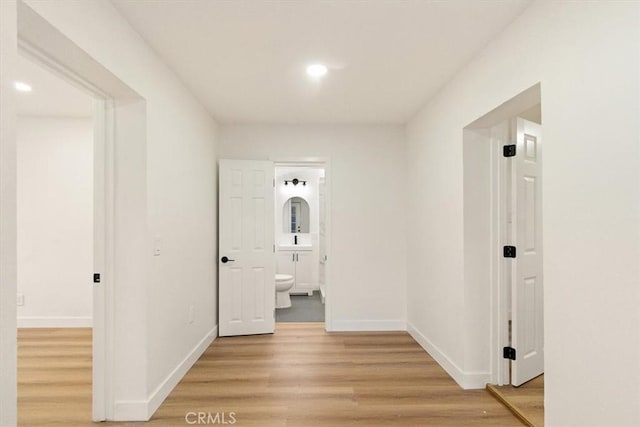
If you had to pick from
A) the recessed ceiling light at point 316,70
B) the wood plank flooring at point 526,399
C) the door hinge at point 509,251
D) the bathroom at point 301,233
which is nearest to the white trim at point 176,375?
the bathroom at point 301,233

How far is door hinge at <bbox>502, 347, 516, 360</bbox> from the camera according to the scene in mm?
2646

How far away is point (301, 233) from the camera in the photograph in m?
6.86

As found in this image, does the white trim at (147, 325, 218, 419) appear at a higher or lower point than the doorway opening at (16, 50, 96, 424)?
→ lower

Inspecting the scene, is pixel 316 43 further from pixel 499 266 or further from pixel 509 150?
pixel 499 266

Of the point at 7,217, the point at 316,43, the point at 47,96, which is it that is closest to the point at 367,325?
the point at 316,43

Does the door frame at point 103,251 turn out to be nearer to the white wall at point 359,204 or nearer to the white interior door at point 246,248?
the white interior door at point 246,248

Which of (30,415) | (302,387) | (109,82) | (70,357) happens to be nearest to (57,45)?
(109,82)

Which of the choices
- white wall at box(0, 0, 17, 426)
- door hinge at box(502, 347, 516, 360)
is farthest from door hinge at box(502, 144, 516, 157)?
white wall at box(0, 0, 17, 426)

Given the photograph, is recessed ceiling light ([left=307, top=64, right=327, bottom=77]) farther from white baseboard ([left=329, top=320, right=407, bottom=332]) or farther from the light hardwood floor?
white baseboard ([left=329, top=320, right=407, bottom=332])

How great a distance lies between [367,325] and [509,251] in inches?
79.5

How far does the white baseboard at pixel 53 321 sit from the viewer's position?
409cm

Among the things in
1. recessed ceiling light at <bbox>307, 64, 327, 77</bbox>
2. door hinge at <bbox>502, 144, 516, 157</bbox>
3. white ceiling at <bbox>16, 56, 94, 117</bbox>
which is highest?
white ceiling at <bbox>16, 56, 94, 117</bbox>

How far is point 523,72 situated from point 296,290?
17.0ft

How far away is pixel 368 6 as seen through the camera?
187 cm
